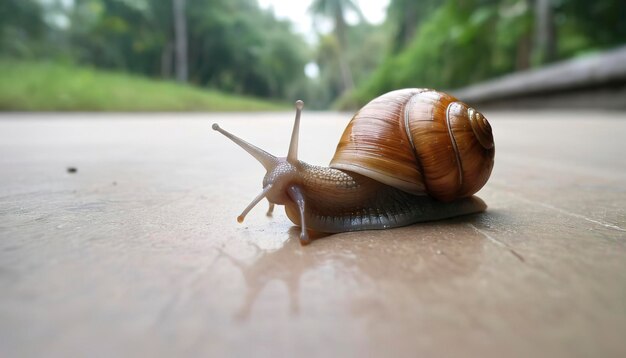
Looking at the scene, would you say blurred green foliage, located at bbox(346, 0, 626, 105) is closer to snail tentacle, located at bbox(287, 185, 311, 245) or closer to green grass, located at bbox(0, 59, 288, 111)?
green grass, located at bbox(0, 59, 288, 111)

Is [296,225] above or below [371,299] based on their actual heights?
below

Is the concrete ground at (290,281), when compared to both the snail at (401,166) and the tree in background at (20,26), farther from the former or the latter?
the tree in background at (20,26)

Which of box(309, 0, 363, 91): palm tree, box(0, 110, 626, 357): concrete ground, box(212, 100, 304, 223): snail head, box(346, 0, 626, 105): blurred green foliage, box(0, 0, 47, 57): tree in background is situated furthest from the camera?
box(309, 0, 363, 91): palm tree

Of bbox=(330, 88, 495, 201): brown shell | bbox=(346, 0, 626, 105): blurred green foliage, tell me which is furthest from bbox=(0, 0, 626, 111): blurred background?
bbox=(330, 88, 495, 201): brown shell

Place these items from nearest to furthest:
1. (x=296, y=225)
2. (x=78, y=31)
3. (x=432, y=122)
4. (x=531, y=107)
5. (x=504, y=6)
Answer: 1. (x=296, y=225)
2. (x=432, y=122)
3. (x=531, y=107)
4. (x=504, y=6)
5. (x=78, y=31)

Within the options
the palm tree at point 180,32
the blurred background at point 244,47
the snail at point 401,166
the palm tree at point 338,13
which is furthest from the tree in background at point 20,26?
the palm tree at point 338,13

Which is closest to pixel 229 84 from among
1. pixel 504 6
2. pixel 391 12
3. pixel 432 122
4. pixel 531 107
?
pixel 391 12

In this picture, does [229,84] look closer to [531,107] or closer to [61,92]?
[61,92]
